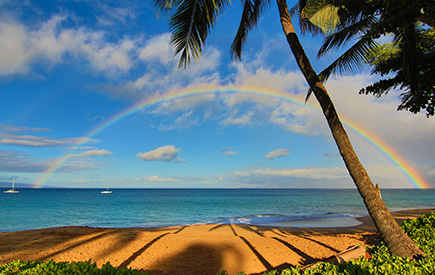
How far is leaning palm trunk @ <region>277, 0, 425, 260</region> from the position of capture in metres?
4.29

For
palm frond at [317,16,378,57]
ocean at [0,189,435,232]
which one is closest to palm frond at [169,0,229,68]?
palm frond at [317,16,378,57]

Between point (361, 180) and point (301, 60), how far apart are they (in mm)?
2884

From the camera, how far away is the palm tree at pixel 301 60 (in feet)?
14.5

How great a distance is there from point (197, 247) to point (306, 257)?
306cm

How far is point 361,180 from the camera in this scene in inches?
187


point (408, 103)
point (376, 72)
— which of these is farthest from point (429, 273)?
point (376, 72)

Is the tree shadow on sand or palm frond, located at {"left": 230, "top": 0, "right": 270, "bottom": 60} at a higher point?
palm frond, located at {"left": 230, "top": 0, "right": 270, "bottom": 60}

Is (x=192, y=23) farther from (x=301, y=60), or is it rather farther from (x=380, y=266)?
(x=380, y=266)

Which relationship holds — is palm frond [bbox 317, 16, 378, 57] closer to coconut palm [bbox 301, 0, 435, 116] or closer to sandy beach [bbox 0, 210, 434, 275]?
coconut palm [bbox 301, 0, 435, 116]

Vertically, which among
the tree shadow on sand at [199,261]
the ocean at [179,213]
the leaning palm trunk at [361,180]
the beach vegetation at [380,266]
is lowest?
the ocean at [179,213]

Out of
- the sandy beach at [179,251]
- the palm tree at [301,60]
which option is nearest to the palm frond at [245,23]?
the palm tree at [301,60]

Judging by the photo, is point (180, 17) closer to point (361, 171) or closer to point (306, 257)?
point (361, 171)

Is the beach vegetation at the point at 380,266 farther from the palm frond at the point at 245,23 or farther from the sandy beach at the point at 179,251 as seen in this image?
the palm frond at the point at 245,23

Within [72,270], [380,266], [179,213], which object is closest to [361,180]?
[380,266]
